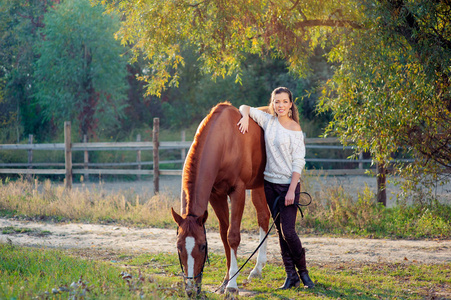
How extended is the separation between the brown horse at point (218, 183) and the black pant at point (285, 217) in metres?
0.31

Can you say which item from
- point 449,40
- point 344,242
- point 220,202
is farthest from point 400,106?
Answer: point 220,202

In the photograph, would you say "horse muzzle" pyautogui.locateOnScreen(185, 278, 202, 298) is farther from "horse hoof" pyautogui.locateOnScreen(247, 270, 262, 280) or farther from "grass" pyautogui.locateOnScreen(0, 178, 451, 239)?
"grass" pyautogui.locateOnScreen(0, 178, 451, 239)

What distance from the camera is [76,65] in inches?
830

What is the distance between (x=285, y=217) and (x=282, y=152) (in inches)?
25.6

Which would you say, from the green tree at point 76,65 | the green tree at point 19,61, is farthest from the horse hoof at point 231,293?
the green tree at point 19,61

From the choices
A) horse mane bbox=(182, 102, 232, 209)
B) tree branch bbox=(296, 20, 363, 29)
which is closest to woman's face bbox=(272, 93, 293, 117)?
horse mane bbox=(182, 102, 232, 209)

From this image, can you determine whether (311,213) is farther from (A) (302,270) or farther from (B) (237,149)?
(B) (237,149)

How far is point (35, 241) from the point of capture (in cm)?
745

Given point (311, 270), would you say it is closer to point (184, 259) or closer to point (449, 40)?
point (184, 259)

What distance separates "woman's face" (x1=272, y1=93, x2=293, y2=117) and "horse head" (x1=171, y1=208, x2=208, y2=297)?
1458 mm

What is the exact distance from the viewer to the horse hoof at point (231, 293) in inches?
165

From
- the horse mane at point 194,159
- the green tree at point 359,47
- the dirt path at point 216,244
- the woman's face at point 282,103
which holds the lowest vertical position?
the dirt path at point 216,244

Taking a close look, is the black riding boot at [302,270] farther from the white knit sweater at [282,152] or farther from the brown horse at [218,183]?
the white knit sweater at [282,152]

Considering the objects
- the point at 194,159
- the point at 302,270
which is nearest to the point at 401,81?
the point at 302,270
